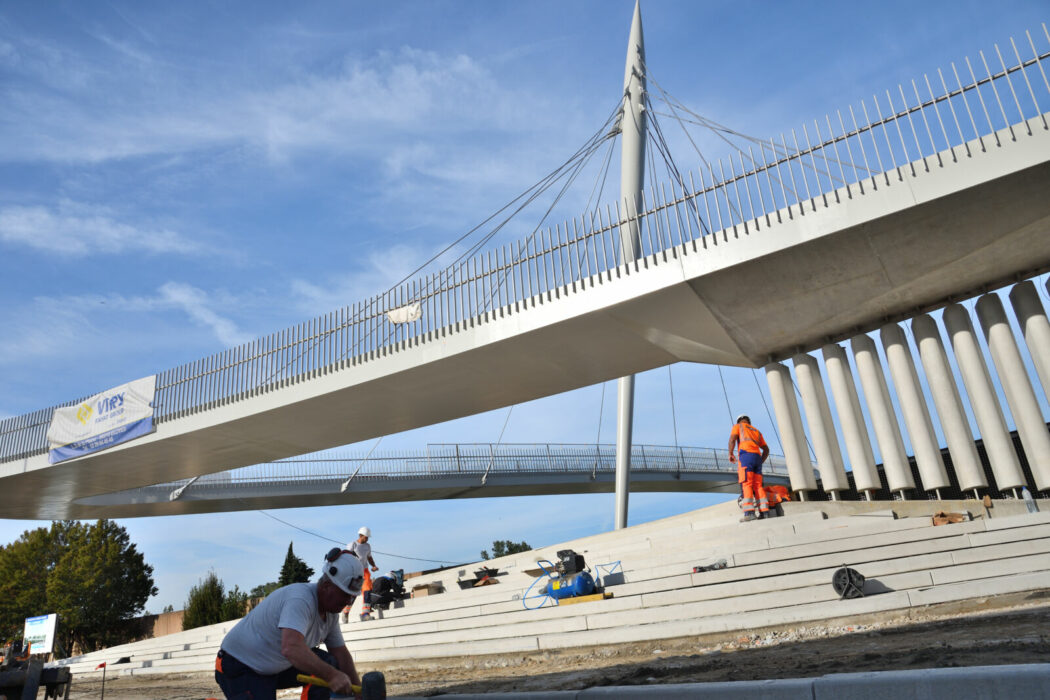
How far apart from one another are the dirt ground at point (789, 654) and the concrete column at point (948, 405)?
6.13 meters

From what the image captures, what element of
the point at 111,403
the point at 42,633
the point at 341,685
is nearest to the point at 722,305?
the point at 341,685

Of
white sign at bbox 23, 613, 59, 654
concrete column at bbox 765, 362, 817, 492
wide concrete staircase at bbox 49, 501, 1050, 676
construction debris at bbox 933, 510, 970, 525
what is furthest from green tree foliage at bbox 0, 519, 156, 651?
construction debris at bbox 933, 510, 970, 525

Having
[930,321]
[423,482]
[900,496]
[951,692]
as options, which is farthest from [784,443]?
[423,482]

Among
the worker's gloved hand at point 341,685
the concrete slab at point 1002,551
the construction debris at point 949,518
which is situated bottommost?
the worker's gloved hand at point 341,685

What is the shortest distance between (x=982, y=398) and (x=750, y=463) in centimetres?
420

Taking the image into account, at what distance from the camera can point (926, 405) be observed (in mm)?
13680

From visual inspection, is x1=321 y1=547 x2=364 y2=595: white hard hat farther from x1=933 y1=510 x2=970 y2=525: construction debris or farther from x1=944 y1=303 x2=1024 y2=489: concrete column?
x1=944 y1=303 x2=1024 y2=489: concrete column

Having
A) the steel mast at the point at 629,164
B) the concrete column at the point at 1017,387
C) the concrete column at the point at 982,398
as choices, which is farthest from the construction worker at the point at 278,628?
the steel mast at the point at 629,164

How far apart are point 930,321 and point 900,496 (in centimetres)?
330

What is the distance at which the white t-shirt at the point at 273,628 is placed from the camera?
345 cm

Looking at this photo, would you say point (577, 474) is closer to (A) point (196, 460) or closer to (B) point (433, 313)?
(A) point (196, 460)

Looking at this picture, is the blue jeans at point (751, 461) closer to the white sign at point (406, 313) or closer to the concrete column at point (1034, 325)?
the concrete column at point (1034, 325)

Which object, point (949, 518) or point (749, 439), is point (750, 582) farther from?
point (749, 439)

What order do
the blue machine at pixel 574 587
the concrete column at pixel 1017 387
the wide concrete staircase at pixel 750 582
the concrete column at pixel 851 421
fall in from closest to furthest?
the wide concrete staircase at pixel 750 582 → the blue machine at pixel 574 587 → the concrete column at pixel 1017 387 → the concrete column at pixel 851 421
